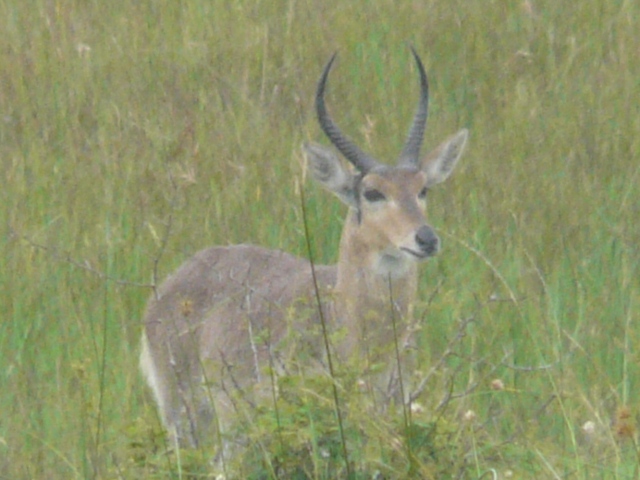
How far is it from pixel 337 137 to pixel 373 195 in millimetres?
284

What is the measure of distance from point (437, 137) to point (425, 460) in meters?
5.56

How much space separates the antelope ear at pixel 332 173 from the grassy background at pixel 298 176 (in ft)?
1.78

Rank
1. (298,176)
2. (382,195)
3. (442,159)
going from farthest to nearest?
1. (442,159)
2. (382,195)
3. (298,176)

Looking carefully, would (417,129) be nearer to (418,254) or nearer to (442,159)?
(442,159)

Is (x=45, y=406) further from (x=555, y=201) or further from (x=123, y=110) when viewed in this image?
(x=123, y=110)

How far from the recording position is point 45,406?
6.63 meters

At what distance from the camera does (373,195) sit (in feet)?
23.6

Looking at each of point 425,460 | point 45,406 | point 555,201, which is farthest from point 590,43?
point 425,460

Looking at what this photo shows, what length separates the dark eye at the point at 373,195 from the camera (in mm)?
7160

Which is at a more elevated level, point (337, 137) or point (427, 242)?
point (337, 137)

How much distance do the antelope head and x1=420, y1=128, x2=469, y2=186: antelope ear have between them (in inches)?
2.3

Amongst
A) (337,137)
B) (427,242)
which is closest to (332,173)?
(337,137)

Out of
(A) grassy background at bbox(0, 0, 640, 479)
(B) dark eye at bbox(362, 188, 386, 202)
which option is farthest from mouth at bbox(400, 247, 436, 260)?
(B) dark eye at bbox(362, 188, 386, 202)

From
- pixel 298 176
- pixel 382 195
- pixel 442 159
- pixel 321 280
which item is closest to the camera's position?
pixel 298 176
